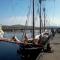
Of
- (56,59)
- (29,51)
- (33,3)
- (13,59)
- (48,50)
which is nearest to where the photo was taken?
(56,59)

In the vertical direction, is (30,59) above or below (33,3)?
below

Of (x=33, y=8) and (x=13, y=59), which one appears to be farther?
(x=33, y=8)

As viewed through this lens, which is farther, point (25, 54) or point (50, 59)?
point (25, 54)

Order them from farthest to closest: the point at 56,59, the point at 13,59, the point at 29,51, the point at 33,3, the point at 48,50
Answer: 1. the point at 33,3
2. the point at 13,59
3. the point at 29,51
4. the point at 48,50
5. the point at 56,59

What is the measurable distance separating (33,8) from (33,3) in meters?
Answer: 0.62

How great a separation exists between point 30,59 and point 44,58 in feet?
18.2

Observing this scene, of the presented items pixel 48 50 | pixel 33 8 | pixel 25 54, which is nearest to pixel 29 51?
pixel 25 54

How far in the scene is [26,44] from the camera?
77.8 ft

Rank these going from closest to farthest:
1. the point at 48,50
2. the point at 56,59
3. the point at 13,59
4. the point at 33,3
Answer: the point at 56,59 < the point at 48,50 < the point at 13,59 < the point at 33,3

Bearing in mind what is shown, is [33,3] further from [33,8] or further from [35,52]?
[35,52]

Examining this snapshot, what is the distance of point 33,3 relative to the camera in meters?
26.9

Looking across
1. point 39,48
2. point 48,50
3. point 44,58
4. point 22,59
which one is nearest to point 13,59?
point 22,59

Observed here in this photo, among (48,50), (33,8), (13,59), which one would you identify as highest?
(33,8)

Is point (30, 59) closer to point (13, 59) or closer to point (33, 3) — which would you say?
point (13, 59)
